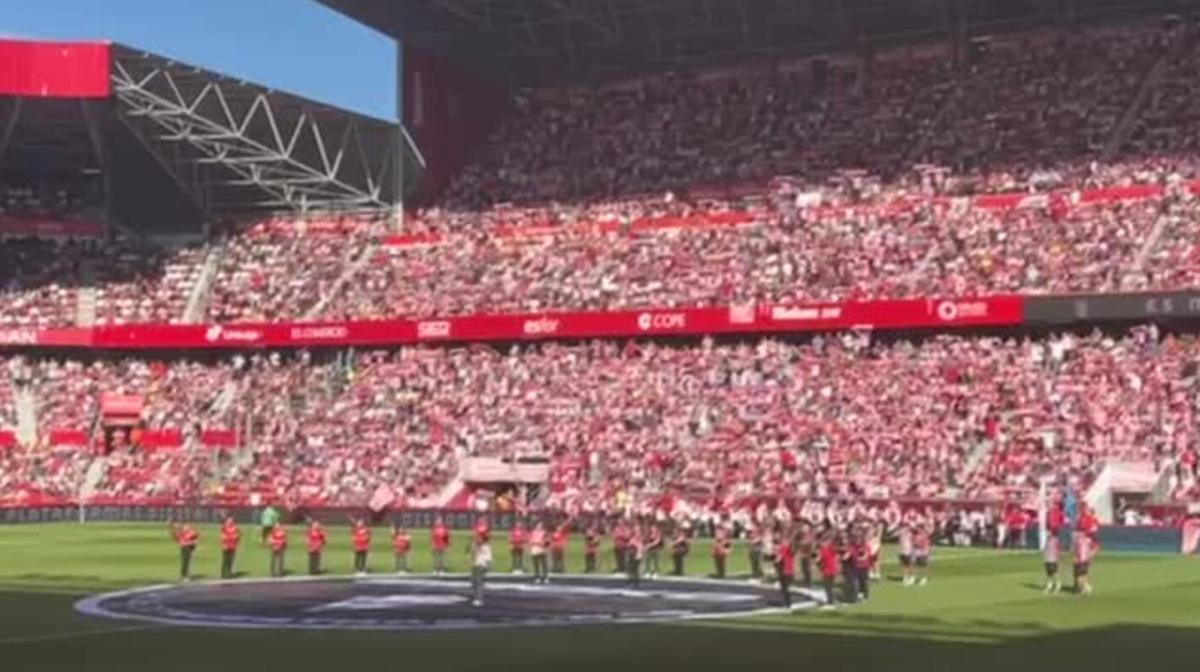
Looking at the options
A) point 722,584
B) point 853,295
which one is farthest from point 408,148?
point 722,584

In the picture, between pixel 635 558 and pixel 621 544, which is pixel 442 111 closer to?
pixel 621 544

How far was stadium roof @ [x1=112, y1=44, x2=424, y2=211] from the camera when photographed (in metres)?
76.9

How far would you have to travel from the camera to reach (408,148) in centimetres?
8725

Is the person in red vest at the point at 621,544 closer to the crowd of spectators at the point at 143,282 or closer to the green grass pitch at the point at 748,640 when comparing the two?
the green grass pitch at the point at 748,640

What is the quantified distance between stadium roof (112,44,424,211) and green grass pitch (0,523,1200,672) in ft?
131

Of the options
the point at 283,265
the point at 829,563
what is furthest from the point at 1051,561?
the point at 283,265

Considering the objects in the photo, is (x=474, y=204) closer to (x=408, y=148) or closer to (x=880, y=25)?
(x=408, y=148)

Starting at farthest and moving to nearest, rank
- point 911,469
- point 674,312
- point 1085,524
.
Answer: point 674,312
point 911,469
point 1085,524

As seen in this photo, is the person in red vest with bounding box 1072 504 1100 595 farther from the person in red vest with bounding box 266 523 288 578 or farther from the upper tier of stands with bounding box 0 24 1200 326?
the upper tier of stands with bounding box 0 24 1200 326

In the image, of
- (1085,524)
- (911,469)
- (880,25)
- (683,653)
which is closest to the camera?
(683,653)

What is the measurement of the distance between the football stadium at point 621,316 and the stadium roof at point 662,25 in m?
0.24

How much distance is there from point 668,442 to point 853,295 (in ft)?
29.6

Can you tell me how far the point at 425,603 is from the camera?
3506 cm

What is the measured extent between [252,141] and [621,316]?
20528mm
